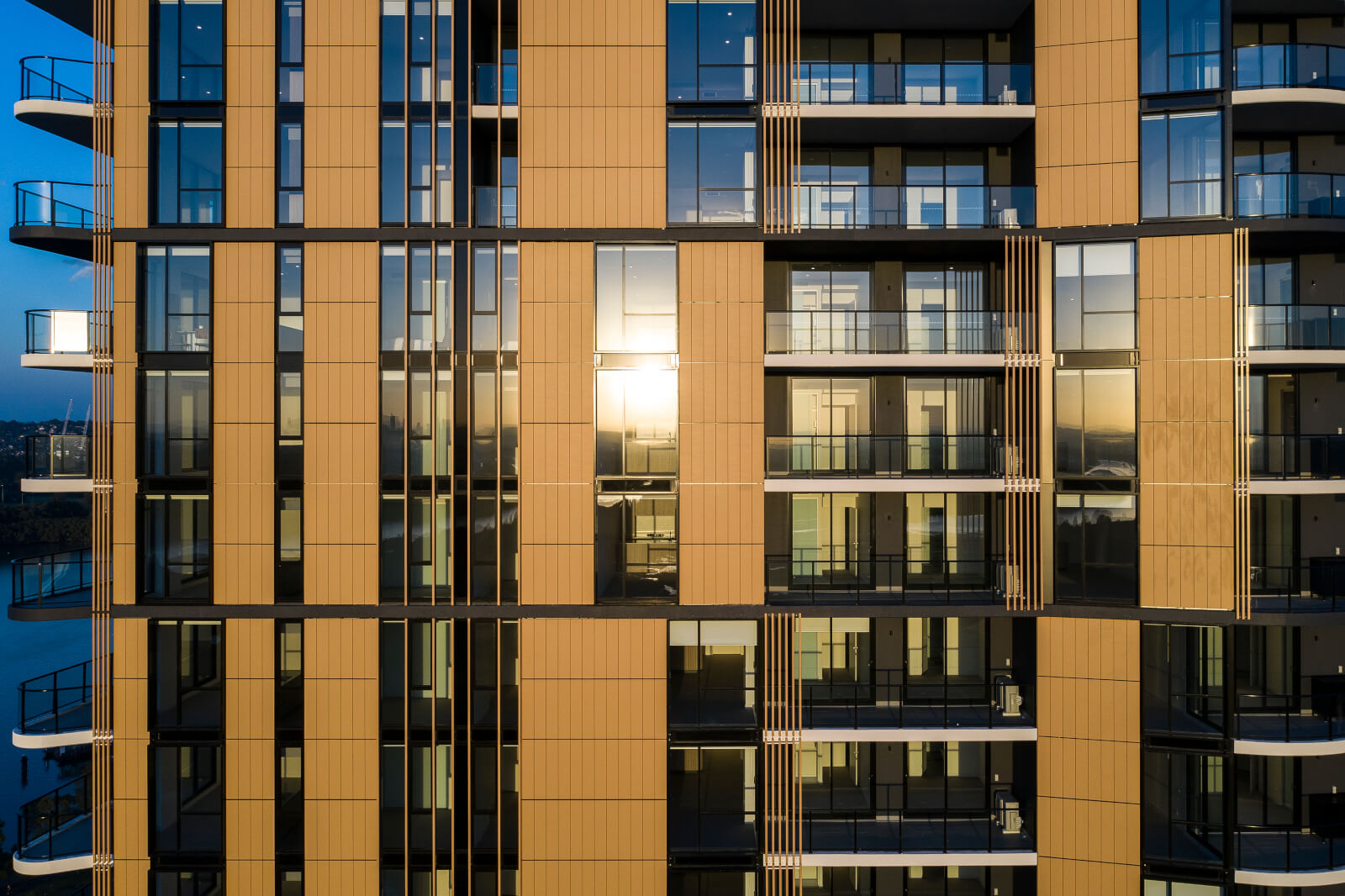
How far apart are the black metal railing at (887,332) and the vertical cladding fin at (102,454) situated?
13011mm

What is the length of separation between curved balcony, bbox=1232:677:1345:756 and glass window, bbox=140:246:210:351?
21.2 meters

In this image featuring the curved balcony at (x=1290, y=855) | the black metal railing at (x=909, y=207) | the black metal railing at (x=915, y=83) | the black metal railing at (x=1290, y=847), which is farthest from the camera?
the black metal railing at (x=915, y=83)

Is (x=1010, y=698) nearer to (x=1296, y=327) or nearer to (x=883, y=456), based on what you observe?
(x=883, y=456)

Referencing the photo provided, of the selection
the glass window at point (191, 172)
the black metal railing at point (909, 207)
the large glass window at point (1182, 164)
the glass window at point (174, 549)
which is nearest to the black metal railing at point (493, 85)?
the glass window at point (191, 172)

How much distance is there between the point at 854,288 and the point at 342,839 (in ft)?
49.6

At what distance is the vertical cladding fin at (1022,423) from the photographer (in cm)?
1219

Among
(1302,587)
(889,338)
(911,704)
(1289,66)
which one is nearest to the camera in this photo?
(1289,66)

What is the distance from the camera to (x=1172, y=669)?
39.7ft

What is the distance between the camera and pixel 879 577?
43.9 ft

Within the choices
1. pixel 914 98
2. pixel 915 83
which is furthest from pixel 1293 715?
pixel 915 83

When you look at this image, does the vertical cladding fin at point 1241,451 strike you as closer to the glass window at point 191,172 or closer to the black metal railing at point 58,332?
the glass window at point 191,172

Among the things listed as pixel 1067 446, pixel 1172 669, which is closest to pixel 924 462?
pixel 1067 446

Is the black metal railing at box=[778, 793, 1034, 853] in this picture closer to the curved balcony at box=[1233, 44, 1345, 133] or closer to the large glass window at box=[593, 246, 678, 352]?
the large glass window at box=[593, 246, 678, 352]

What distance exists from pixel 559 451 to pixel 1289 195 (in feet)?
50.1
